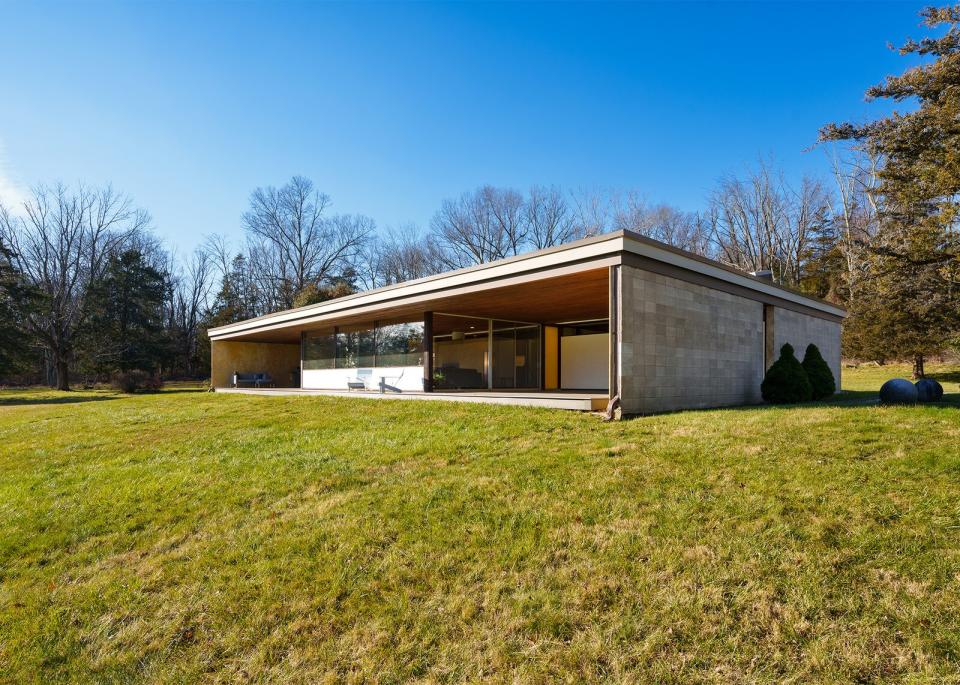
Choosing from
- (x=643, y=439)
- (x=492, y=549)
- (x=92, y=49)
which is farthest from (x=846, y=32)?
(x=92, y=49)

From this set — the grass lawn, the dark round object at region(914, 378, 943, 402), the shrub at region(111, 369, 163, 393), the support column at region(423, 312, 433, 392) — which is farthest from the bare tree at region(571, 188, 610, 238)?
the grass lawn

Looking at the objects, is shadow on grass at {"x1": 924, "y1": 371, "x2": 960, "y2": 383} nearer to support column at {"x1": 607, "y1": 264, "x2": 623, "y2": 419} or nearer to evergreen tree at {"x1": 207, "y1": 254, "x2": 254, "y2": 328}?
support column at {"x1": 607, "y1": 264, "x2": 623, "y2": 419}

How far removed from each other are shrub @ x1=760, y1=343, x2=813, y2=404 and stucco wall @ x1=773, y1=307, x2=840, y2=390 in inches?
57.0

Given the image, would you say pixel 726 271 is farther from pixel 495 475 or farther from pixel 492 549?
pixel 492 549

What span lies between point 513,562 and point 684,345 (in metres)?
6.59

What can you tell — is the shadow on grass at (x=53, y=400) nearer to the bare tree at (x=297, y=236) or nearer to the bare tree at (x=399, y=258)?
the bare tree at (x=297, y=236)

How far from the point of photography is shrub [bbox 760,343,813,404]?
396 inches

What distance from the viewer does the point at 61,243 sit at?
95.3 ft

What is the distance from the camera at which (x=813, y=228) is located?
2948cm

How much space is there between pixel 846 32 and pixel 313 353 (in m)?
17.8

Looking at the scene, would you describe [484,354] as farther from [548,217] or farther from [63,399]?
[548,217]

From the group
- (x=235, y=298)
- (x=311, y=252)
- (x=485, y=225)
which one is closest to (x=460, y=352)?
(x=485, y=225)

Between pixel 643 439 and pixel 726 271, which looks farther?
pixel 726 271

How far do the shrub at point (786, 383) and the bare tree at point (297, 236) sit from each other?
30.2m
